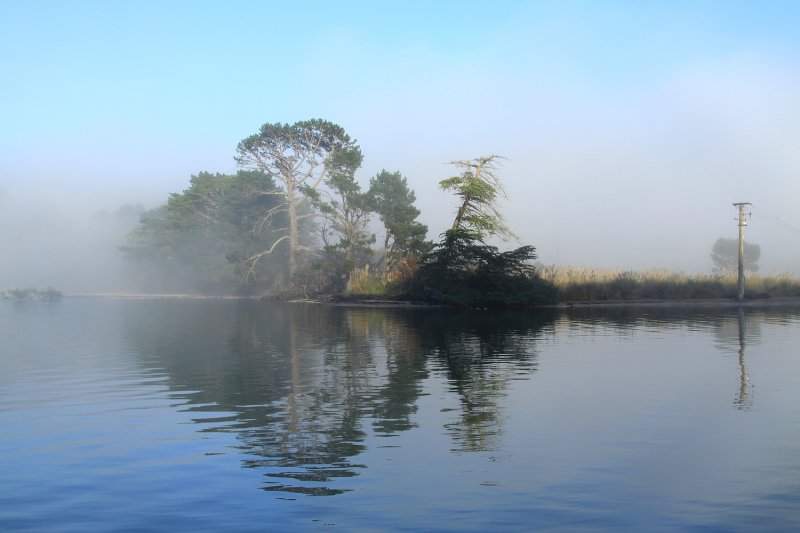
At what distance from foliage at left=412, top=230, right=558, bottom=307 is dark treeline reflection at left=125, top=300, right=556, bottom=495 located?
28.1 feet

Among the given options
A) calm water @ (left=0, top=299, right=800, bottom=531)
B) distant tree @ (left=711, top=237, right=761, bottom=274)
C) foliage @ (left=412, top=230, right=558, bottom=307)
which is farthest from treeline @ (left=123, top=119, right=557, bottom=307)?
distant tree @ (left=711, top=237, right=761, bottom=274)

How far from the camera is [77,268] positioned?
10069 cm

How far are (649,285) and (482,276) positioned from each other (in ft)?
35.3

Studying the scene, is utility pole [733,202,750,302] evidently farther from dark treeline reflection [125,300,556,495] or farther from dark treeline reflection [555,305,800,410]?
dark treeline reflection [125,300,556,495]

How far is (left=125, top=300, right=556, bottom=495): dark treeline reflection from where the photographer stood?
854cm

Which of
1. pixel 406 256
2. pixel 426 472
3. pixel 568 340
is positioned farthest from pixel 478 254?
pixel 426 472

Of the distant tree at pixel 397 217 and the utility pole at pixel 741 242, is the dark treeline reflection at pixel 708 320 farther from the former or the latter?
the distant tree at pixel 397 217

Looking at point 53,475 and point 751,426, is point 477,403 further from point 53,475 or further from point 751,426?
point 53,475

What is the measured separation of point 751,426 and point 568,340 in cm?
1101

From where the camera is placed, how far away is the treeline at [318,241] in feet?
122

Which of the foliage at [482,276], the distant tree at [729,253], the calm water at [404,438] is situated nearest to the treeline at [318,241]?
the foliage at [482,276]

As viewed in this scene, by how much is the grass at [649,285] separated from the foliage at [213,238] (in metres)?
24.5

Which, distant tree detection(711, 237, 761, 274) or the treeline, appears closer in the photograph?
the treeline

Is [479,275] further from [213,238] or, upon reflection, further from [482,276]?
[213,238]
